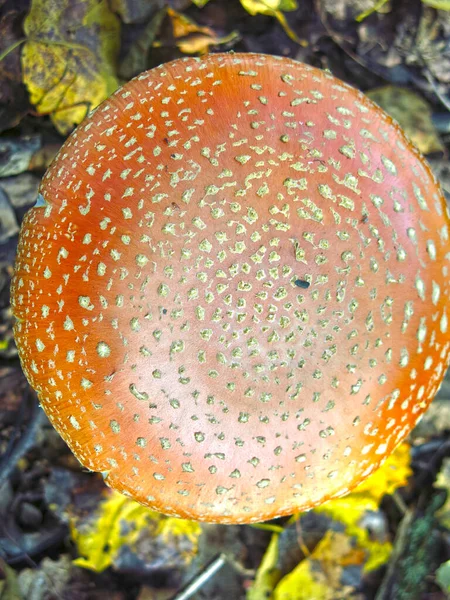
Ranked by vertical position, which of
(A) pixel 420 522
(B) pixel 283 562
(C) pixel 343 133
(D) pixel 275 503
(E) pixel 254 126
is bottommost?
(A) pixel 420 522

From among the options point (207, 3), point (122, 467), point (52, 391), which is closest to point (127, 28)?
point (207, 3)

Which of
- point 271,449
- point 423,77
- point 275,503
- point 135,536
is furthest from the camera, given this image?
point 423,77

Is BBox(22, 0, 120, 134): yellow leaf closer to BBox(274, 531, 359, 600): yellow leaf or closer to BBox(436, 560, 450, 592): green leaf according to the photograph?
BBox(274, 531, 359, 600): yellow leaf

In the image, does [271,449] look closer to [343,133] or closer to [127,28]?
[343,133]

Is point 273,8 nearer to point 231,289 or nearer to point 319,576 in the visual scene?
point 231,289

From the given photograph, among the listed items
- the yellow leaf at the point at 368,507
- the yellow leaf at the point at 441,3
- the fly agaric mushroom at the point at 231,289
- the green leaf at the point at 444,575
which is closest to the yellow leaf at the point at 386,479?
the yellow leaf at the point at 368,507

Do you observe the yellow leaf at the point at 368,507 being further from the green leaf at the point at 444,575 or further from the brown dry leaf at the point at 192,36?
the brown dry leaf at the point at 192,36

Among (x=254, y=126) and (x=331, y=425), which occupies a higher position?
(x=254, y=126)
